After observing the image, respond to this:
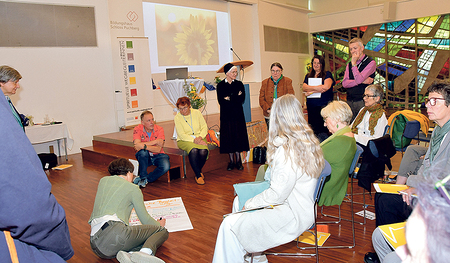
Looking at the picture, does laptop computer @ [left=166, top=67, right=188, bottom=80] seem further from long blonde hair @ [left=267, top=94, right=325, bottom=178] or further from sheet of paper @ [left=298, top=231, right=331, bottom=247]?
long blonde hair @ [left=267, top=94, right=325, bottom=178]

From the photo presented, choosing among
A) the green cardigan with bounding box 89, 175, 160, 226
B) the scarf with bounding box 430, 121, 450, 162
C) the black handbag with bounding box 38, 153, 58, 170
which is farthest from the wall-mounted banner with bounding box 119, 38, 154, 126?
the scarf with bounding box 430, 121, 450, 162

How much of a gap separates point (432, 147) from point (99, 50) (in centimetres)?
711

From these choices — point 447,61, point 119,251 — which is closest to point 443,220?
point 119,251

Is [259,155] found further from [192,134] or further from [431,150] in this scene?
[431,150]

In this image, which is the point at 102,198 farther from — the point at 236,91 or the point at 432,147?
the point at 236,91

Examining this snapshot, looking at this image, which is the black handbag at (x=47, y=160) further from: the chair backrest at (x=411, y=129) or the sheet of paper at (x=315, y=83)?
the chair backrest at (x=411, y=129)

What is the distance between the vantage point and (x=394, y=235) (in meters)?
1.66

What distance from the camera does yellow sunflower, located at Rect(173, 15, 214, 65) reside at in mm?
9898

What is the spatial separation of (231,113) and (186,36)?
569 cm

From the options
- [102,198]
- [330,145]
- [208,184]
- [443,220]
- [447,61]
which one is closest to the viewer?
[443,220]

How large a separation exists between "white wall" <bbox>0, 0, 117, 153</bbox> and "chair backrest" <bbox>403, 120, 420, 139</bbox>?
6.35 metres

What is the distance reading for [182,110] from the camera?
4.89m

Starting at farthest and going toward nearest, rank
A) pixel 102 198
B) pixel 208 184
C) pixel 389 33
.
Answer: pixel 389 33 < pixel 208 184 < pixel 102 198

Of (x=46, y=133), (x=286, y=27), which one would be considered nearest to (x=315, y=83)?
(x=46, y=133)
